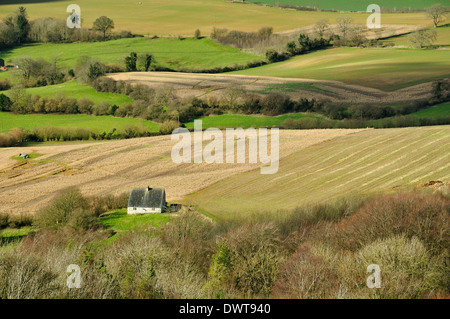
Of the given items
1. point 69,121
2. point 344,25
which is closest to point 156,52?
point 69,121

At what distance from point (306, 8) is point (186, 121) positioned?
83.6 m

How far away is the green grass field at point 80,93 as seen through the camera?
9369cm

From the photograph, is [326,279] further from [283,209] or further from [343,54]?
[343,54]

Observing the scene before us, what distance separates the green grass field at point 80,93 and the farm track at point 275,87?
→ 508 centimetres

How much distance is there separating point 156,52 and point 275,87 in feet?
127

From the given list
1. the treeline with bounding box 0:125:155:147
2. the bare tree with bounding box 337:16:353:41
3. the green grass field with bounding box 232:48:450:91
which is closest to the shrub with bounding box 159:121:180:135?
the treeline with bounding box 0:125:155:147

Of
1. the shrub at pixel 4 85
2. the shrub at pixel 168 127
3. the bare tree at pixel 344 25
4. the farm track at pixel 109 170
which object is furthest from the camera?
the bare tree at pixel 344 25

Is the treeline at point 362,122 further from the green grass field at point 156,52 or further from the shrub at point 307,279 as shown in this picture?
the shrub at point 307,279

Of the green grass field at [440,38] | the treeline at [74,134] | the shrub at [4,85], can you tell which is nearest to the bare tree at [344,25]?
the green grass field at [440,38]

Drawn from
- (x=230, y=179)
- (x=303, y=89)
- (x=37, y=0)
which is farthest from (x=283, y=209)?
(x=37, y=0)

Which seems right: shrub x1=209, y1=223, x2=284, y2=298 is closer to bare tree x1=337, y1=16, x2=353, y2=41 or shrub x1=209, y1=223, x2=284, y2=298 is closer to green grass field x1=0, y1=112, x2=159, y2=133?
green grass field x1=0, y1=112, x2=159, y2=133

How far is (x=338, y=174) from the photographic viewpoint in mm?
53125

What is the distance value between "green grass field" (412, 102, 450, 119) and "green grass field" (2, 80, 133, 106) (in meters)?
47.9

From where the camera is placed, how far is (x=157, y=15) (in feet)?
472
